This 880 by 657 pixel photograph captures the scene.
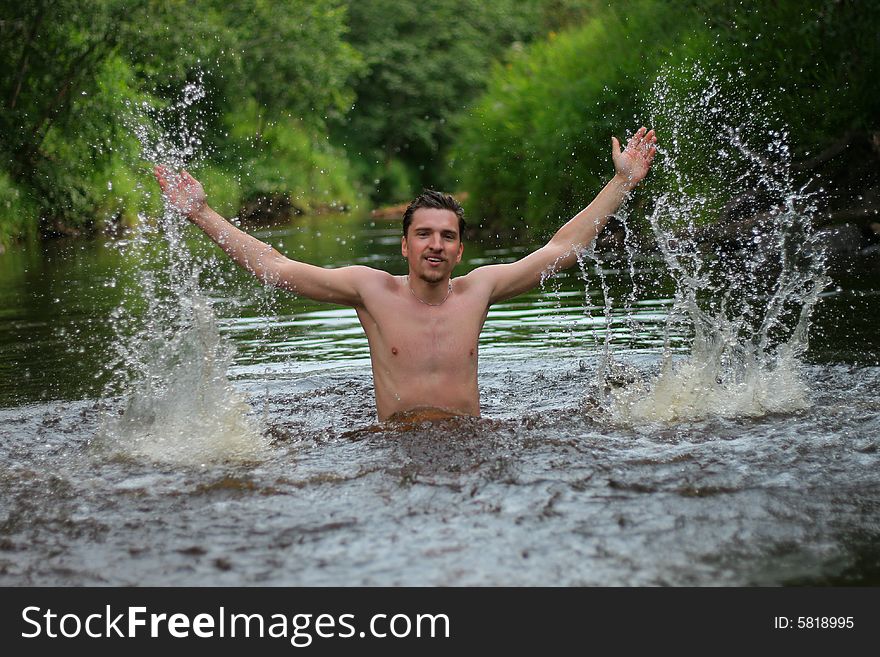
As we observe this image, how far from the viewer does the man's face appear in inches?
222

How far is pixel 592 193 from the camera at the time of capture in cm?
1639

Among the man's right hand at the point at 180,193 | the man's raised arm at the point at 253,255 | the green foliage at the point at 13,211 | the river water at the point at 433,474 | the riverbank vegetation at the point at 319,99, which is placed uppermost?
the riverbank vegetation at the point at 319,99

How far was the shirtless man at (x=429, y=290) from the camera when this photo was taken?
18.6ft

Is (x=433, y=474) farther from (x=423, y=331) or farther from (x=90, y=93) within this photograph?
(x=90, y=93)

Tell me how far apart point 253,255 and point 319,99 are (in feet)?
112

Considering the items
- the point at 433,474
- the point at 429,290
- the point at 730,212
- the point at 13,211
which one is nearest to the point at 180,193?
the point at 429,290

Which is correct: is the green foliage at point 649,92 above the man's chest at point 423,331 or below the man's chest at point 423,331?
above

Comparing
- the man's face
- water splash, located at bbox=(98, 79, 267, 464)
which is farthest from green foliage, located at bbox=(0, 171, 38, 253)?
the man's face

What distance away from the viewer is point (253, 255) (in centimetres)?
Answer: 561

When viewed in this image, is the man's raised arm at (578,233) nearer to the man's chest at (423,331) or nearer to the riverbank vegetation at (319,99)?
the man's chest at (423,331)

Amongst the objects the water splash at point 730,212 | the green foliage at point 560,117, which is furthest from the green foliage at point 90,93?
the water splash at point 730,212

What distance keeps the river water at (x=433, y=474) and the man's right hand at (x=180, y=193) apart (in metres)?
0.75

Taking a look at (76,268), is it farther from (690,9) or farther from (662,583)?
(662,583)

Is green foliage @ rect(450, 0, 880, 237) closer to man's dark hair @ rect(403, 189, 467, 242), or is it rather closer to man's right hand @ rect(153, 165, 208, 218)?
man's dark hair @ rect(403, 189, 467, 242)
